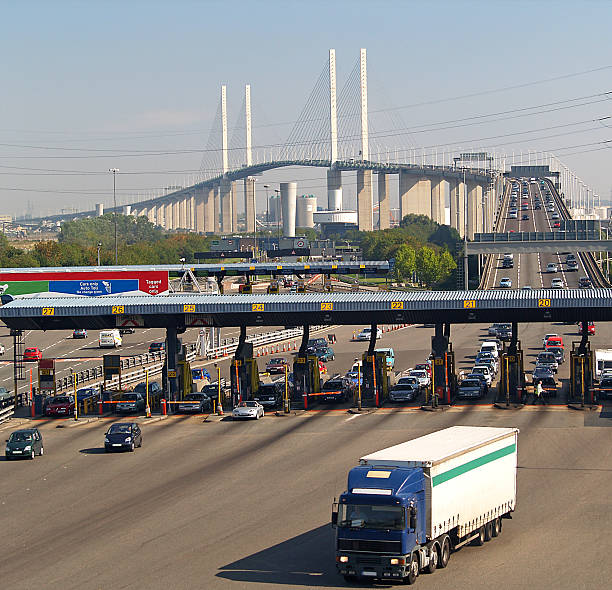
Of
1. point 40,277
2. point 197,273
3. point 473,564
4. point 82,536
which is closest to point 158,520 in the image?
point 82,536

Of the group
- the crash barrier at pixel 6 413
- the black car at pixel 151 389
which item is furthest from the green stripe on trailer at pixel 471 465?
the black car at pixel 151 389

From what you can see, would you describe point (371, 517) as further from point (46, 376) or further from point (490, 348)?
point (490, 348)

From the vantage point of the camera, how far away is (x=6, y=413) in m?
54.7

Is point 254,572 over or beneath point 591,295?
beneath

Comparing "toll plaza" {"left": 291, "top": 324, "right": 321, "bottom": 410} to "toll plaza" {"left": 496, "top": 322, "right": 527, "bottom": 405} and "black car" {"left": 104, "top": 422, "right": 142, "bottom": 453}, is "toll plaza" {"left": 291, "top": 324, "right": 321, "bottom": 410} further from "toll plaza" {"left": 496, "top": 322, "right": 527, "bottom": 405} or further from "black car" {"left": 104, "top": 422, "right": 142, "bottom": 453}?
"black car" {"left": 104, "top": 422, "right": 142, "bottom": 453}

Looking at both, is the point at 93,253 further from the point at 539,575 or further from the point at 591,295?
the point at 539,575

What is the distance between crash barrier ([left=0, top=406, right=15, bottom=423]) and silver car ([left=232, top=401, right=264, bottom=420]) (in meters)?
11.6

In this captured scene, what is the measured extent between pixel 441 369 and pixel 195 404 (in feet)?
42.3

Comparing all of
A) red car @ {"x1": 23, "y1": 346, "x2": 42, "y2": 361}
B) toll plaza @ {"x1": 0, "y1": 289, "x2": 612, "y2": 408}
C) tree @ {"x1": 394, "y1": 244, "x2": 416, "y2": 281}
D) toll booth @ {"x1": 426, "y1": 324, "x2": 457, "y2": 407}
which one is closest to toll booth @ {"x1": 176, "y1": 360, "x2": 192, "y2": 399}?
toll plaza @ {"x1": 0, "y1": 289, "x2": 612, "y2": 408}

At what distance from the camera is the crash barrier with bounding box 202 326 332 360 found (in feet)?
277

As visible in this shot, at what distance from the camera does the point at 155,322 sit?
5797 cm

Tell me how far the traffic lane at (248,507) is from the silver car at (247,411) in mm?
1839

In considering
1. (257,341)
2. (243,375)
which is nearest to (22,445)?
(243,375)

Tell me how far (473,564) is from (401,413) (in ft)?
90.6
